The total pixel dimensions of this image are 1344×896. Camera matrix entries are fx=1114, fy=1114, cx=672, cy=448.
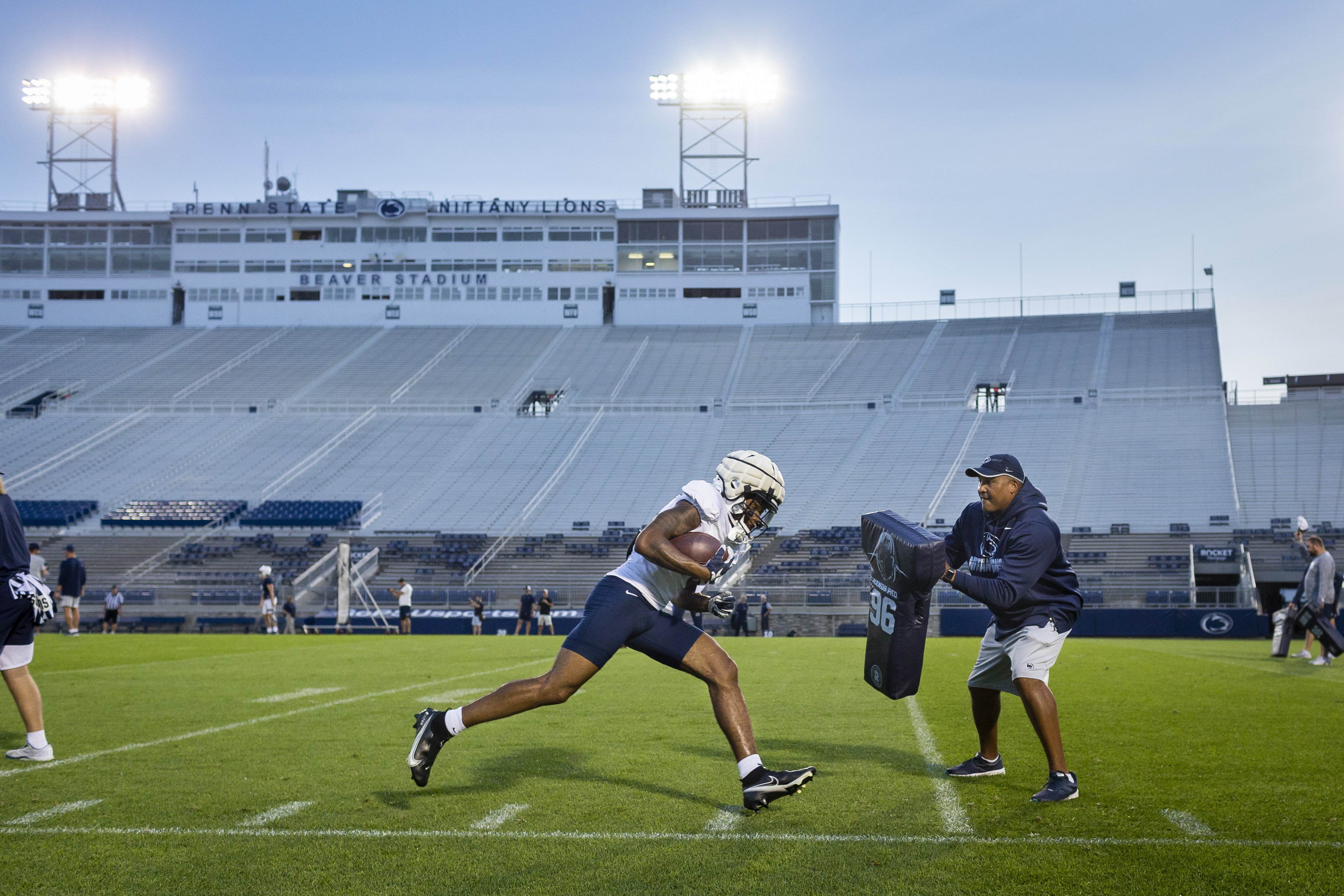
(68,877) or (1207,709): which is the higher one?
(68,877)

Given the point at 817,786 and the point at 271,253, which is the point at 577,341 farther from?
the point at 817,786

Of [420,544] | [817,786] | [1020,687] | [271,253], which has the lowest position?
[420,544]

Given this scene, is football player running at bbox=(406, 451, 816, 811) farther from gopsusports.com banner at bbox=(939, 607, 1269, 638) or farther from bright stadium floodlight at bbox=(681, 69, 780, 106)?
bright stadium floodlight at bbox=(681, 69, 780, 106)

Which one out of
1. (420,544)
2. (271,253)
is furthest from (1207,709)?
(271,253)

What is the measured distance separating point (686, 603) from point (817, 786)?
140 centimetres

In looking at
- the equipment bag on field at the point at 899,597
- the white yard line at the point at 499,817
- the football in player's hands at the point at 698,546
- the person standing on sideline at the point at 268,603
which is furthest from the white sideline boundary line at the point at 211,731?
the person standing on sideline at the point at 268,603

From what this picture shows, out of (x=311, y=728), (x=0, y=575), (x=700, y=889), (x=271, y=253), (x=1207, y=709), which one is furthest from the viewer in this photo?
(x=271, y=253)

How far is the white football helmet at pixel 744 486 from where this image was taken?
5797 millimetres

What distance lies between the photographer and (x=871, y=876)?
174 inches

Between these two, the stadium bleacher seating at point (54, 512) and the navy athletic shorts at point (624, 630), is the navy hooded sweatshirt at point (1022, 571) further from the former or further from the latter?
the stadium bleacher seating at point (54, 512)

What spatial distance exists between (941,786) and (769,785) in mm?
1287

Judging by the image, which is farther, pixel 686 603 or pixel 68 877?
pixel 686 603

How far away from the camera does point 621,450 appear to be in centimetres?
4384

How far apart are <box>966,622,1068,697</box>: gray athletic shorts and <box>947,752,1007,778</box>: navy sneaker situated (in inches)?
20.0
